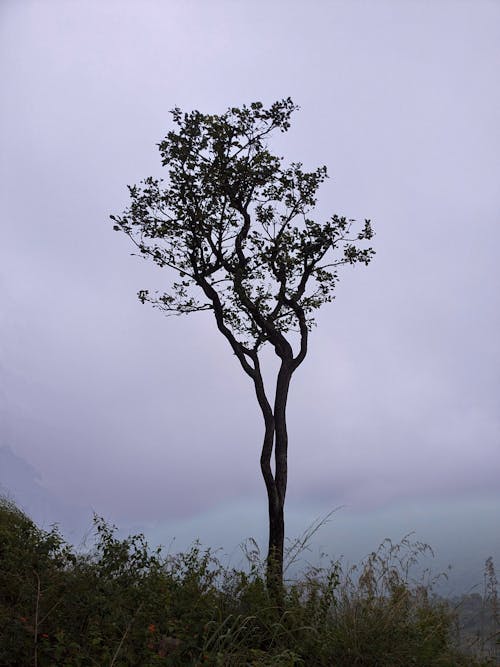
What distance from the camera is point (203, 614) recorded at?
22.1 feet

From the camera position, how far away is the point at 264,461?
34.3 feet

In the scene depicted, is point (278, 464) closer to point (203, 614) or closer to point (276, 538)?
point (276, 538)

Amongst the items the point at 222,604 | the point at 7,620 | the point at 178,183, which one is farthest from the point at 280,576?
the point at 178,183

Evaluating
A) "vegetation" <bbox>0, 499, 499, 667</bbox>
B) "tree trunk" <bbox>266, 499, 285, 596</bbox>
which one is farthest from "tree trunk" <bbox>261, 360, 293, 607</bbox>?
"vegetation" <bbox>0, 499, 499, 667</bbox>

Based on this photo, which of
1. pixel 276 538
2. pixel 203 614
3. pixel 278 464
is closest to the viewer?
pixel 203 614

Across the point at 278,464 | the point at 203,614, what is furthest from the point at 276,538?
the point at 203,614

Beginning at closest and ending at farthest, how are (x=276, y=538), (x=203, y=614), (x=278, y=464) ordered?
(x=203, y=614) → (x=276, y=538) → (x=278, y=464)

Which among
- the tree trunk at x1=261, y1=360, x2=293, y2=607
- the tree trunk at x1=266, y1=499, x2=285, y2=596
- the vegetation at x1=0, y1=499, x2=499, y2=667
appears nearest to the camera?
the vegetation at x1=0, y1=499, x2=499, y2=667

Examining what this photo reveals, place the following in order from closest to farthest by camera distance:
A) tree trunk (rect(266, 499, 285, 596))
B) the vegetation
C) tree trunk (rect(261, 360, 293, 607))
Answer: the vegetation, tree trunk (rect(266, 499, 285, 596)), tree trunk (rect(261, 360, 293, 607))

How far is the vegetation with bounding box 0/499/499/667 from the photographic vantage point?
220 inches

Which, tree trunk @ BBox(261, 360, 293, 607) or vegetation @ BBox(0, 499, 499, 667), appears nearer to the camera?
vegetation @ BBox(0, 499, 499, 667)

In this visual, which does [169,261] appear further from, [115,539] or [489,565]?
[489,565]

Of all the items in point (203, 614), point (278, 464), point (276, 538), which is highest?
point (278, 464)

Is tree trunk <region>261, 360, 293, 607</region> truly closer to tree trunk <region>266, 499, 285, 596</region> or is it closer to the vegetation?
tree trunk <region>266, 499, 285, 596</region>
